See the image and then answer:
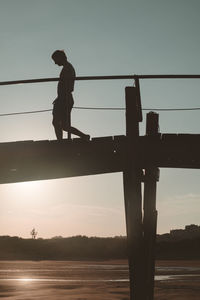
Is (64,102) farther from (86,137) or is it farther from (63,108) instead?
(86,137)

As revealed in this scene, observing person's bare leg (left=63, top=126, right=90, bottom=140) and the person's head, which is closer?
the person's head

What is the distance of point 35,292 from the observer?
17.6 metres

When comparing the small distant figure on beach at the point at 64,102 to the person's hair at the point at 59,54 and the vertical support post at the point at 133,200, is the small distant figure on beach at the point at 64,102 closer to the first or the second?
the person's hair at the point at 59,54

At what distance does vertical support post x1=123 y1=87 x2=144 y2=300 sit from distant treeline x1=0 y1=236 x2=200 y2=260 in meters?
55.0

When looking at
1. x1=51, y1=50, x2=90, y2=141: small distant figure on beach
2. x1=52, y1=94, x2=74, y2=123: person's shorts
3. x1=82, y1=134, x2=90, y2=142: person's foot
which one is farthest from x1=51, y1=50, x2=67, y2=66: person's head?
x1=82, y1=134, x2=90, y2=142: person's foot

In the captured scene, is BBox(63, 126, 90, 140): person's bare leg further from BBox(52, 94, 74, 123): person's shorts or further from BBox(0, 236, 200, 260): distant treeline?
BBox(0, 236, 200, 260): distant treeline

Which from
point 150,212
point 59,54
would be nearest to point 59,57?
point 59,54

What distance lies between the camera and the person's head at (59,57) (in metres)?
7.28

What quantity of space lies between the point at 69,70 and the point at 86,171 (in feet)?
5.59

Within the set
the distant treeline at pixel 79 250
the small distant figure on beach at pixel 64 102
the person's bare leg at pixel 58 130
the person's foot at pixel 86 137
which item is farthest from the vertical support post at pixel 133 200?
the distant treeline at pixel 79 250

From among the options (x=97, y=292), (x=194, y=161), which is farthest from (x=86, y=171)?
(x=97, y=292)

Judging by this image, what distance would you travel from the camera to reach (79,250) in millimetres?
75250

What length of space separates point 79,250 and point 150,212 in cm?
6931

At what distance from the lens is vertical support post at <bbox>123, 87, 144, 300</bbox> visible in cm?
705
